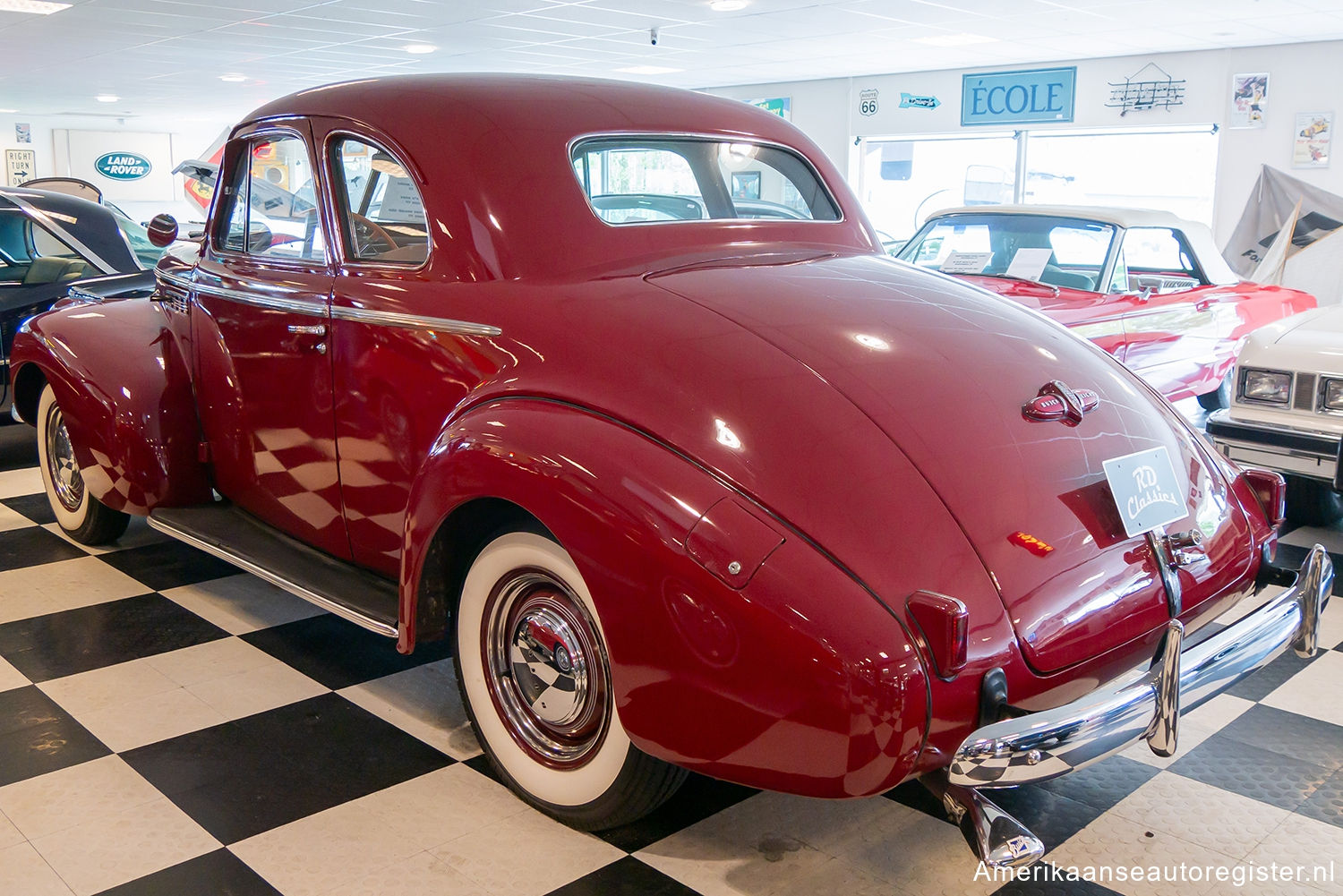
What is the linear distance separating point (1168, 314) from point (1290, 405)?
177 centimetres

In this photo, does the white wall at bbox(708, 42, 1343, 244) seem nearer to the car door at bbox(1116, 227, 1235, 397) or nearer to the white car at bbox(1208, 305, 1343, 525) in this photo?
the car door at bbox(1116, 227, 1235, 397)

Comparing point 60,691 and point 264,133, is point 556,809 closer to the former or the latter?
point 60,691

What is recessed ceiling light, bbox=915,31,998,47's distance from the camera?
12.8 m

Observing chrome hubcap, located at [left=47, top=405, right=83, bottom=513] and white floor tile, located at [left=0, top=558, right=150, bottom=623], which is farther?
chrome hubcap, located at [left=47, top=405, right=83, bottom=513]

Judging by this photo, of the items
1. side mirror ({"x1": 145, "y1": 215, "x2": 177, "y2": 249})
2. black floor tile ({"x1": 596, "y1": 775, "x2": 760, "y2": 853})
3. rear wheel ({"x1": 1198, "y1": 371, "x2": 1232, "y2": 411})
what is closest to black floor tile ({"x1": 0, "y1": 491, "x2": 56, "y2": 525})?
side mirror ({"x1": 145, "y1": 215, "x2": 177, "y2": 249})

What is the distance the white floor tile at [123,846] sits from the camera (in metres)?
2.05

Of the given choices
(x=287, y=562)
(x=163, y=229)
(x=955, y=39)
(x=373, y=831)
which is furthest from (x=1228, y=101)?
(x=373, y=831)

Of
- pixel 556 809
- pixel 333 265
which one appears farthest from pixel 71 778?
pixel 333 265

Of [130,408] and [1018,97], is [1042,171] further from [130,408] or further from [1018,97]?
[130,408]

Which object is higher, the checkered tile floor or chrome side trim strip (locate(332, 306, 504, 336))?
chrome side trim strip (locate(332, 306, 504, 336))

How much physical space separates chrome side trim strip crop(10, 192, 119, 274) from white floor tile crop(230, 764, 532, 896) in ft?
16.6

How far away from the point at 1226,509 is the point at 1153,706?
688mm

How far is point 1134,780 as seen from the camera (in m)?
2.44

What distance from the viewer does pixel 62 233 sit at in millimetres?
6215
